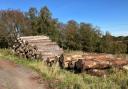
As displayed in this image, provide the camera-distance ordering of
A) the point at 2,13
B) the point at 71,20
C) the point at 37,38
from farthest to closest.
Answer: the point at 71,20 < the point at 2,13 < the point at 37,38

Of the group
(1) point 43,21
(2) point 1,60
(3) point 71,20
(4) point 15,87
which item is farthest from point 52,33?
(4) point 15,87

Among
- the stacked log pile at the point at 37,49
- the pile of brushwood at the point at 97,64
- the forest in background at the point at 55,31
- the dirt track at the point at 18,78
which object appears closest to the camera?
the dirt track at the point at 18,78

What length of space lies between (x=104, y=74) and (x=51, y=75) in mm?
2680

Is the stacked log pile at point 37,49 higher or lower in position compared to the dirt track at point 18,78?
higher

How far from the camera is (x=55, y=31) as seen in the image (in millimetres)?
43500

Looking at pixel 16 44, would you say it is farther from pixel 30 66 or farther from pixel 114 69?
pixel 114 69

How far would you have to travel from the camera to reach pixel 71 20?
2318 inches

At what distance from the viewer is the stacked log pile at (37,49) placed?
18817 mm

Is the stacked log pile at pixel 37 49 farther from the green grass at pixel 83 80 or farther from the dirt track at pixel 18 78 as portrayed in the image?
the green grass at pixel 83 80

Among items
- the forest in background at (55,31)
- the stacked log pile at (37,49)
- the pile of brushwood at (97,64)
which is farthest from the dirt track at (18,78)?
the forest in background at (55,31)

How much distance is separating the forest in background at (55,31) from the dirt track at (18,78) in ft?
77.0

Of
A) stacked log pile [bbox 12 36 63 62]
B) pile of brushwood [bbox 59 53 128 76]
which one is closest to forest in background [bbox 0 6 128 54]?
stacked log pile [bbox 12 36 63 62]

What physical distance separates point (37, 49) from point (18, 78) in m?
6.12

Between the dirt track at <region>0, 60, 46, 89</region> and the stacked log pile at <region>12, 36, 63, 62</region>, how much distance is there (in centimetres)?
281
